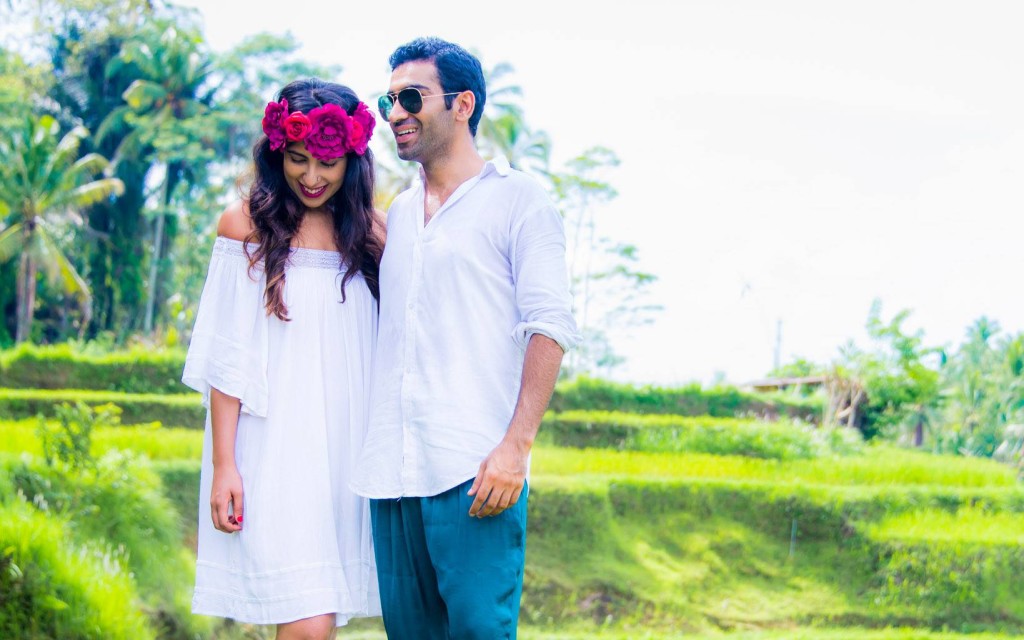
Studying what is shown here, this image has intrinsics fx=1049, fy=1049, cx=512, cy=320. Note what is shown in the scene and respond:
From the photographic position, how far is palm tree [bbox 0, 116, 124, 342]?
1922cm

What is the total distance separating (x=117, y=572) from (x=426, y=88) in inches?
154

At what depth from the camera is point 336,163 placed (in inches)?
95.2

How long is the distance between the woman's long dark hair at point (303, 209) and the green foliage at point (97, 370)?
1071 cm

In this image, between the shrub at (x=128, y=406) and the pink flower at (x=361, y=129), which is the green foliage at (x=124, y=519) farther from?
the shrub at (x=128, y=406)

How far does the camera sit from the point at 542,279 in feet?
7.14

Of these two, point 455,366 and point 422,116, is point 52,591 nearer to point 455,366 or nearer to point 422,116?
point 455,366

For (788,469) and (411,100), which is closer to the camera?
(411,100)

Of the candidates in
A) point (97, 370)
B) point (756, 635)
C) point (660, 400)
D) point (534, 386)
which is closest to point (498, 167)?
point (534, 386)

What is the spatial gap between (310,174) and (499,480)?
0.84 m

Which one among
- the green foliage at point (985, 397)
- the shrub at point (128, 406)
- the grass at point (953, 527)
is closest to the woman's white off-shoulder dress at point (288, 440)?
the grass at point (953, 527)

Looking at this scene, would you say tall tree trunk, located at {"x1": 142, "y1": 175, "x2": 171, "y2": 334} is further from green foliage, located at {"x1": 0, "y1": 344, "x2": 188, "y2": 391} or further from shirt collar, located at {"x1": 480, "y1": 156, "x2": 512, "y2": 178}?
shirt collar, located at {"x1": 480, "y1": 156, "x2": 512, "y2": 178}

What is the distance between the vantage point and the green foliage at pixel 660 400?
13.0 meters

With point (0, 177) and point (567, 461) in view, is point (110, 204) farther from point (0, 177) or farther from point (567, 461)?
point (567, 461)

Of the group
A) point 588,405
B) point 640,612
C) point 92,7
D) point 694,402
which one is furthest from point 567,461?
point 92,7
